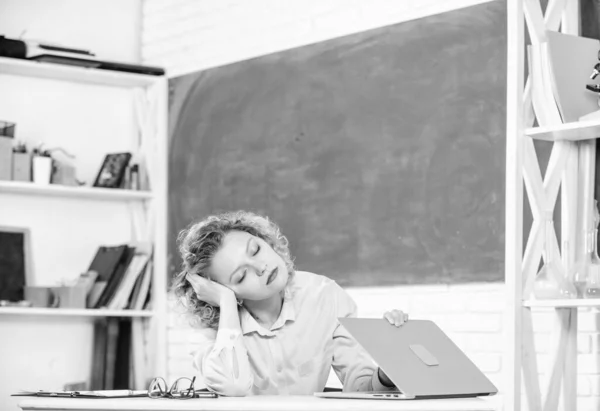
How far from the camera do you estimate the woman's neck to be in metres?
2.66

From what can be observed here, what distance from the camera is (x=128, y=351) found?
463 centimetres

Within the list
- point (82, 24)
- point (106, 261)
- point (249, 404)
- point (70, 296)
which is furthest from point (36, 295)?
point (249, 404)

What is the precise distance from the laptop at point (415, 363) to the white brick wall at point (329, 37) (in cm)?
107

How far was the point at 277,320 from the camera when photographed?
266 cm

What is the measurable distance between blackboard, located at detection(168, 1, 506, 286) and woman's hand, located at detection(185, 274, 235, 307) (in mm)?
1208

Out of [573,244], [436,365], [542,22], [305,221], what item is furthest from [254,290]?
[305,221]

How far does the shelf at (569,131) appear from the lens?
8.89 ft

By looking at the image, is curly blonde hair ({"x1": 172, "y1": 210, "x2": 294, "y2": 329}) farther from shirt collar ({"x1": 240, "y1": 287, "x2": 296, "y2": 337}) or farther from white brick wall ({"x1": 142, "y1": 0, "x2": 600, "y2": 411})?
white brick wall ({"x1": 142, "y1": 0, "x2": 600, "y2": 411})

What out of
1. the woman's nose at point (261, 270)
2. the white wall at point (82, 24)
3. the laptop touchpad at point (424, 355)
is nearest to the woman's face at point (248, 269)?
the woman's nose at point (261, 270)

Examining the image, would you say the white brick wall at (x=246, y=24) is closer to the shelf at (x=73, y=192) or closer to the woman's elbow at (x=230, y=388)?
the shelf at (x=73, y=192)

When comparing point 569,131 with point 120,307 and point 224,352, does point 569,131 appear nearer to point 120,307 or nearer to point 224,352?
point 224,352

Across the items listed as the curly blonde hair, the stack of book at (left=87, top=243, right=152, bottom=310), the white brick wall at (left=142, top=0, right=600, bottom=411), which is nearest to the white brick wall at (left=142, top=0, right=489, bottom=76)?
the white brick wall at (left=142, top=0, right=600, bottom=411)

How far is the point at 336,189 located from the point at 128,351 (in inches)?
55.8

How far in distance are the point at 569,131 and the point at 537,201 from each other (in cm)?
25
